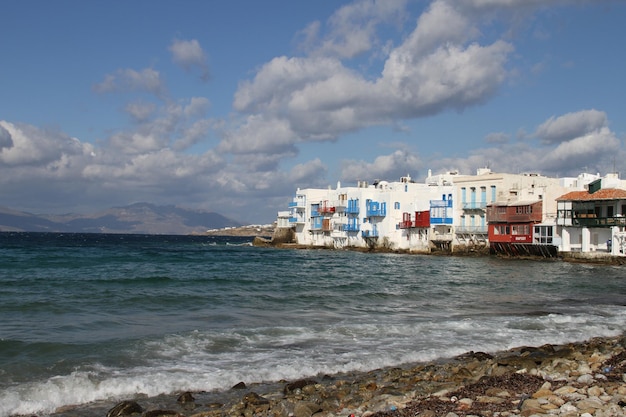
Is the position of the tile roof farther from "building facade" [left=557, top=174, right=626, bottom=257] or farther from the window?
the window

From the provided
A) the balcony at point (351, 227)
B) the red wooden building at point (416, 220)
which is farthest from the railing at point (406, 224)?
the balcony at point (351, 227)

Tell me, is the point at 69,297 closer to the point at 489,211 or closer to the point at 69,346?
the point at 69,346

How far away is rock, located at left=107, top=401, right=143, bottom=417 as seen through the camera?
9790 mm

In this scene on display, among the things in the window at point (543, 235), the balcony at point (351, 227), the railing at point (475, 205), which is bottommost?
the window at point (543, 235)

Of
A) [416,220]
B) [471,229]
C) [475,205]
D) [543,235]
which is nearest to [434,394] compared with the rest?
[543,235]

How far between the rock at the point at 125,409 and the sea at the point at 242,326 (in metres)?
0.97

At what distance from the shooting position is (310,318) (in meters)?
20.1

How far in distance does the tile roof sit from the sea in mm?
17914

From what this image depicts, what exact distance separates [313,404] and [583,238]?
49799 mm

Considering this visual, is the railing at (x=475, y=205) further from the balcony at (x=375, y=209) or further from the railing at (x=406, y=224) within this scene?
the balcony at (x=375, y=209)

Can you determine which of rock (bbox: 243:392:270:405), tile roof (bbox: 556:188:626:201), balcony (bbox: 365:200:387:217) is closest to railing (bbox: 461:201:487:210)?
tile roof (bbox: 556:188:626:201)

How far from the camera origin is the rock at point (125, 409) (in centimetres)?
979

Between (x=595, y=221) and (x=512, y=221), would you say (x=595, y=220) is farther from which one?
(x=512, y=221)

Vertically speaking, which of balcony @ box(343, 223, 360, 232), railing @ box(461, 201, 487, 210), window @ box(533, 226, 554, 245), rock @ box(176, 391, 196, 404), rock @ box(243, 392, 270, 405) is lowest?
rock @ box(176, 391, 196, 404)
